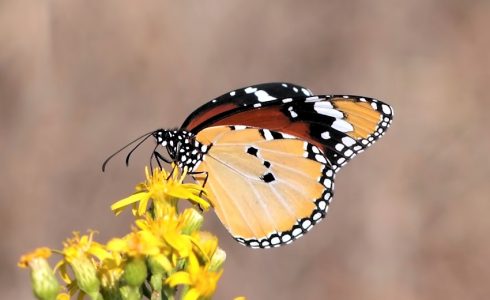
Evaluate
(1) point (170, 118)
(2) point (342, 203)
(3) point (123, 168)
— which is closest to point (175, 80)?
(1) point (170, 118)

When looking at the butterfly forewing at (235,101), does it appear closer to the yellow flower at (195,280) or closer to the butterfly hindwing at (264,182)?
the butterfly hindwing at (264,182)

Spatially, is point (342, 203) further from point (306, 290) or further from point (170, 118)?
point (170, 118)

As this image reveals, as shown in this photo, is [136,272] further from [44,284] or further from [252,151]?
[252,151]

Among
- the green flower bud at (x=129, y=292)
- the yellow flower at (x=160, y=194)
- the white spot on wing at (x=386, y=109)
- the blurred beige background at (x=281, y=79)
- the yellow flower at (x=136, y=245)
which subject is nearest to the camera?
the yellow flower at (x=136, y=245)

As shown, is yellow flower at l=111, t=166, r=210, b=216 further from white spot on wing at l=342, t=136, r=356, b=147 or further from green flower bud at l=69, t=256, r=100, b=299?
white spot on wing at l=342, t=136, r=356, b=147

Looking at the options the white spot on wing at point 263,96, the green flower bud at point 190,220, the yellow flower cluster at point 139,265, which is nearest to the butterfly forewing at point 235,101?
the white spot on wing at point 263,96

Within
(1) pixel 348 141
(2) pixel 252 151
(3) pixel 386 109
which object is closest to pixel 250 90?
(2) pixel 252 151
